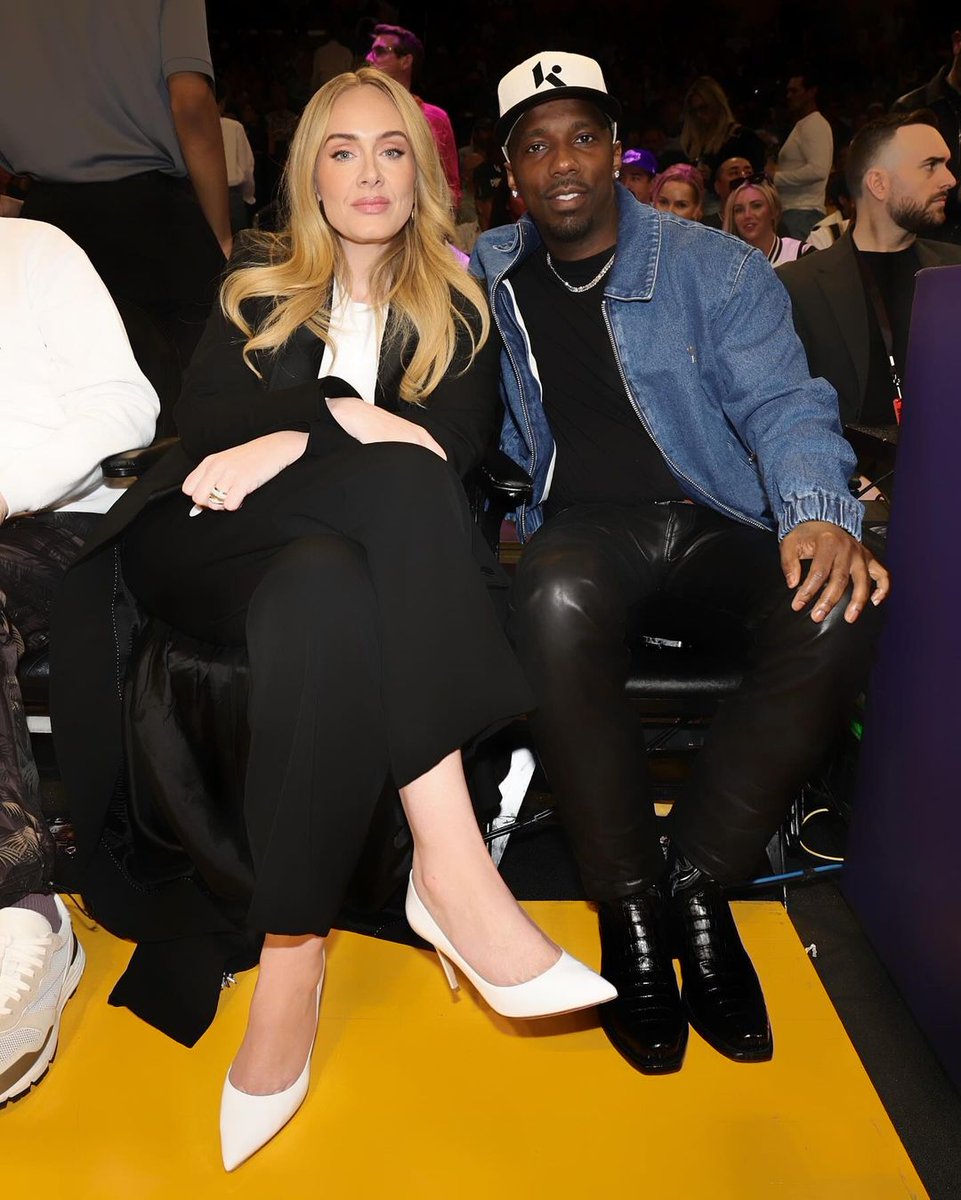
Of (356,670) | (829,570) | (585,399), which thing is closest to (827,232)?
(585,399)

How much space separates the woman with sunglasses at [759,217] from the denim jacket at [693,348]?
2.46m

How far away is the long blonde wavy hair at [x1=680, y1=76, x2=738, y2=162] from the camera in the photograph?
240 inches

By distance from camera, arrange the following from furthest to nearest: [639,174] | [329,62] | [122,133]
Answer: [329,62]
[639,174]
[122,133]

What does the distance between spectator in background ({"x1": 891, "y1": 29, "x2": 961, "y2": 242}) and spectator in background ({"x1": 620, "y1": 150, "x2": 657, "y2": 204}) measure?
1.38 meters

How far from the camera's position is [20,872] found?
1.56 meters

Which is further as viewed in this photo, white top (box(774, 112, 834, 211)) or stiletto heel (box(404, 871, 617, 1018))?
white top (box(774, 112, 834, 211))

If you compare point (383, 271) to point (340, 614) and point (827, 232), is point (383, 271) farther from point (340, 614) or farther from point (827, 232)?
point (827, 232)

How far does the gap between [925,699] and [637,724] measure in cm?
43

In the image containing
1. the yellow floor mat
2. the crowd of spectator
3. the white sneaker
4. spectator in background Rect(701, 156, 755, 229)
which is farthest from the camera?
the crowd of spectator

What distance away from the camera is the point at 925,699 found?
1.58 m

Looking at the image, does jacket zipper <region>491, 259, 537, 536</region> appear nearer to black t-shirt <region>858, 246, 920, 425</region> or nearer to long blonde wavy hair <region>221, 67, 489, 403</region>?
long blonde wavy hair <region>221, 67, 489, 403</region>

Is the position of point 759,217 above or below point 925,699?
above

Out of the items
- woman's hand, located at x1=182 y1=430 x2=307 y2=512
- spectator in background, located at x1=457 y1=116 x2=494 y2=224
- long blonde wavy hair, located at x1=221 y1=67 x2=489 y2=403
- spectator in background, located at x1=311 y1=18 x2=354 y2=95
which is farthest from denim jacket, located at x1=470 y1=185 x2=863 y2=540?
spectator in background, located at x1=311 y1=18 x2=354 y2=95

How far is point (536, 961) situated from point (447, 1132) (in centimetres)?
26
